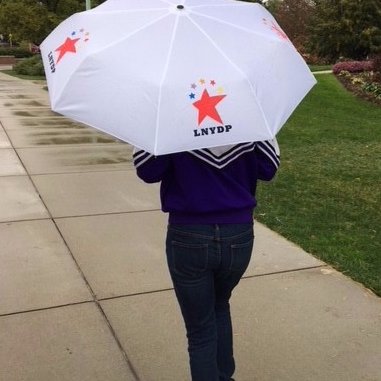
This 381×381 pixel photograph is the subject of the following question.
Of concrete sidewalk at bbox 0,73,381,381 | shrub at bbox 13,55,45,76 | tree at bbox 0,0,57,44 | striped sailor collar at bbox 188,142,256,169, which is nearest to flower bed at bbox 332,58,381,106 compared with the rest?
concrete sidewalk at bbox 0,73,381,381

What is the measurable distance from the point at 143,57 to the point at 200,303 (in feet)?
3.28

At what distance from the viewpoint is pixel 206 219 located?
2260mm

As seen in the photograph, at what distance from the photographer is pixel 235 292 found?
13.4 feet

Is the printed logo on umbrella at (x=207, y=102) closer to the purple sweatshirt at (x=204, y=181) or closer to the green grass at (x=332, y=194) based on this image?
the purple sweatshirt at (x=204, y=181)

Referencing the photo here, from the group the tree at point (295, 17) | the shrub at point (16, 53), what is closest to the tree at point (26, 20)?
the shrub at point (16, 53)

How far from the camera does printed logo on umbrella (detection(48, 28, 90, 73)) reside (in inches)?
89.6

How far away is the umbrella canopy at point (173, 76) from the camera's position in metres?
2.04

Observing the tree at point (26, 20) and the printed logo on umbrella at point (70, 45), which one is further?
the tree at point (26, 20)

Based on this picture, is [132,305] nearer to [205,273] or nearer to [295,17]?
[205,273]

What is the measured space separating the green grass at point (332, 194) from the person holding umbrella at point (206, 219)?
207 cm

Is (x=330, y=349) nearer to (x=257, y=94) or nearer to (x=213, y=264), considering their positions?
(x=213, y=264)

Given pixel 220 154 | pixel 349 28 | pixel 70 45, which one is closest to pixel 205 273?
pixel 220 154

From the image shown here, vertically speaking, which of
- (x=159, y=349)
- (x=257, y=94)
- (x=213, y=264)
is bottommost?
(x=159, y=349)

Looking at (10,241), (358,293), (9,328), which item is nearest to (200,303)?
(9,328)
